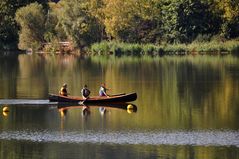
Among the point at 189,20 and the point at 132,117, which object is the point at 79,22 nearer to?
the point at 189,20

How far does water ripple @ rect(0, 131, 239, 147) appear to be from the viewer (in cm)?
3265

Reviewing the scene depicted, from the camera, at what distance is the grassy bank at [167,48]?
314 feet

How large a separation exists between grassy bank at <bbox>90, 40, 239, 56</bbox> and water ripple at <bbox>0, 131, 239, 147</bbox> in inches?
2409

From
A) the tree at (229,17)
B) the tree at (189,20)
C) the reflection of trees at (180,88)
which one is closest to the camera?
the reflection of trees at (180,88)

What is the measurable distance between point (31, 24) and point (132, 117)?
239 feet

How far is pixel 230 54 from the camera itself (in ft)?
307

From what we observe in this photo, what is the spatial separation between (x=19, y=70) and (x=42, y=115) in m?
35.5

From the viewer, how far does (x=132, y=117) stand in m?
40.7

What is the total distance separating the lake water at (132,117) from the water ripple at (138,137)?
42 millimetres

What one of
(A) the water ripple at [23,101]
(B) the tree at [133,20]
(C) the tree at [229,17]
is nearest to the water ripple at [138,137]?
(A) the water ripple at [23,101]

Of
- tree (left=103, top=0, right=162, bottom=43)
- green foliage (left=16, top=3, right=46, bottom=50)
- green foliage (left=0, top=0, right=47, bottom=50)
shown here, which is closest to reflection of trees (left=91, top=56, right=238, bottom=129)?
tree (left=103, top=0, right=162, bottom=43)

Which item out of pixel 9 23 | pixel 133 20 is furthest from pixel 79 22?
pixel 9 23

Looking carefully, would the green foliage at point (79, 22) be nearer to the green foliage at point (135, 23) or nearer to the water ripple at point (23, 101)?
the green foliage at point (135, 23)

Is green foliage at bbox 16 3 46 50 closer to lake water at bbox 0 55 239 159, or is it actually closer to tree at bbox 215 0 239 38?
tree at bbox 215 0 239 38
